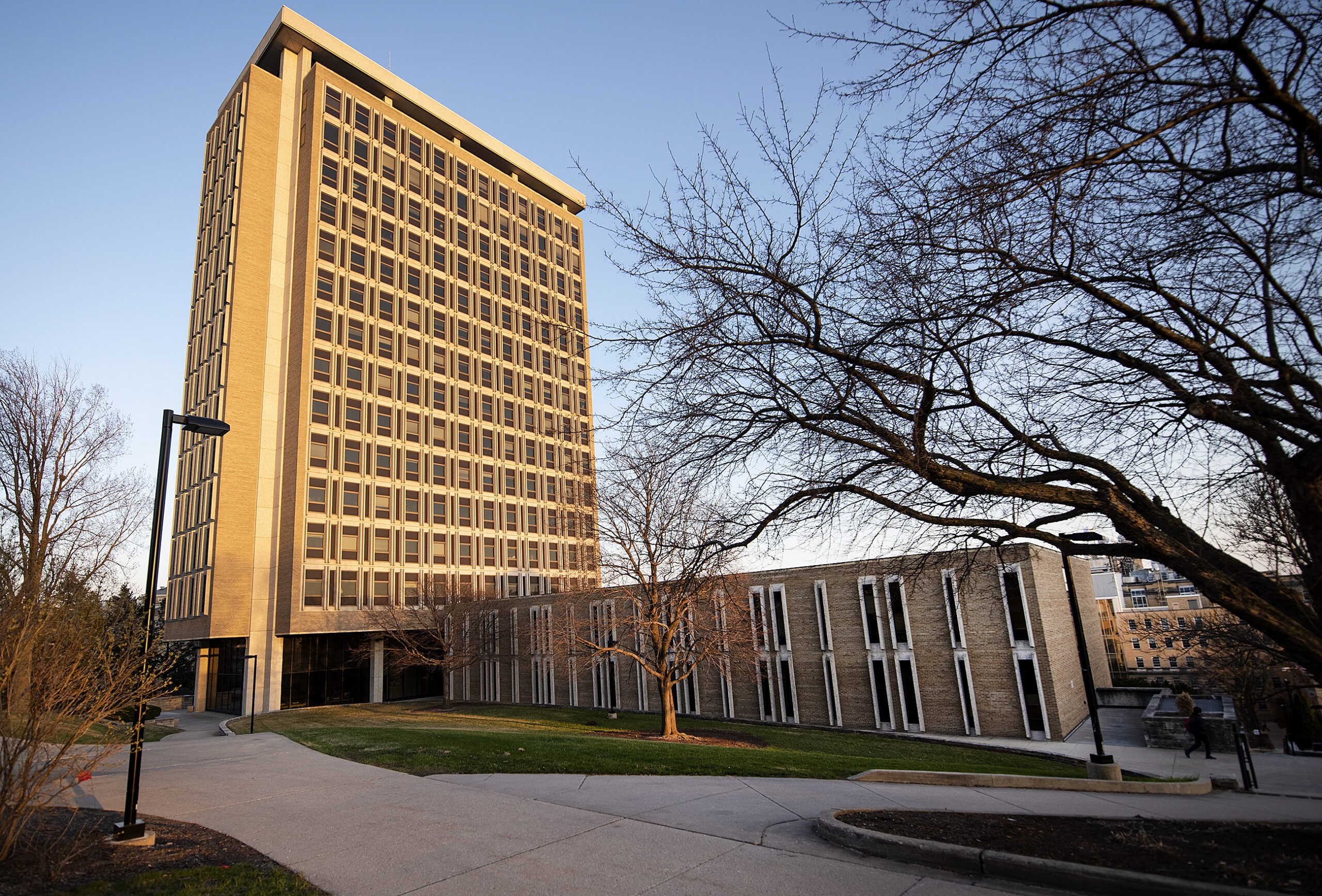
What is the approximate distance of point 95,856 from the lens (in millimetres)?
6910

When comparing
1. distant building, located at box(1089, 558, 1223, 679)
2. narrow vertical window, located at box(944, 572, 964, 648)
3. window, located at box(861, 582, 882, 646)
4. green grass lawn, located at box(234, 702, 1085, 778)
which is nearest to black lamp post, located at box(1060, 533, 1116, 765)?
green grass lawn, located at box(234, 702, 1085, 778)

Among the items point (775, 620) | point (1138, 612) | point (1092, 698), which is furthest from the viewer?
point (1138, 612)

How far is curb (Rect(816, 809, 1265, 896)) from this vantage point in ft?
15.7

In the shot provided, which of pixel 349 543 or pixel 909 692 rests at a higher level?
pixel 349 543

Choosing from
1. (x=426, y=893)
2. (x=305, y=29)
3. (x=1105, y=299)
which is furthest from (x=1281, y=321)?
(x=305, y=29)

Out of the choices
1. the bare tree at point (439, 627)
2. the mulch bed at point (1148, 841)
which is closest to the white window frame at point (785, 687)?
the bare tree at point (439, 627)

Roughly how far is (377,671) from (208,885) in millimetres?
44816

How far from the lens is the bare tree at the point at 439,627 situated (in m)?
39.1

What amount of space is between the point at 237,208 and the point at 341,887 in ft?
167

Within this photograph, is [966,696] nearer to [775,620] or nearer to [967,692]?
[967,692]

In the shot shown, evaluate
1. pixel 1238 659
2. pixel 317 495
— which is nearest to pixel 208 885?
pixel 1238 659

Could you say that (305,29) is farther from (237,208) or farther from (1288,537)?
(1288,537)

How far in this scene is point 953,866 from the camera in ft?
18.9

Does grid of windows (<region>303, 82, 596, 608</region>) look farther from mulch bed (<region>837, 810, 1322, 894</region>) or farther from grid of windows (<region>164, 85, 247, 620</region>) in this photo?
mulch bed (<region>837, 810, 1322, 894</region>)
